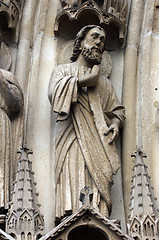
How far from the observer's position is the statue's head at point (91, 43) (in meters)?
8.40

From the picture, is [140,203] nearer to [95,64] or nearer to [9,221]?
[9,221]

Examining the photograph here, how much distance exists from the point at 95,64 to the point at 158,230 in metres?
2.12

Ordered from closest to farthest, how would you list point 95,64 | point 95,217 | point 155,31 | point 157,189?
point 95,217
point 157,189
point 95,64
point 155,31

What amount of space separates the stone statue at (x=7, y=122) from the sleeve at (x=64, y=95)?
36 cm

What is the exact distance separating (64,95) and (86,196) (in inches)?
55.5

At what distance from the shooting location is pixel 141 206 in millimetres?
7359

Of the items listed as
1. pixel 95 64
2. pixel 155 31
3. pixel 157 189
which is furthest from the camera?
Answer: pixel 155 31

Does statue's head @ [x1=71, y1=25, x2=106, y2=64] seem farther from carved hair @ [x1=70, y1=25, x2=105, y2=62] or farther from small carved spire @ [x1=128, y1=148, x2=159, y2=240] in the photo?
small carved spire @ [x1=128, y1=148, x2=159, y2=240]

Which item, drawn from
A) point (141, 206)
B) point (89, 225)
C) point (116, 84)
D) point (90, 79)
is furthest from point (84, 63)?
point (89, 225)

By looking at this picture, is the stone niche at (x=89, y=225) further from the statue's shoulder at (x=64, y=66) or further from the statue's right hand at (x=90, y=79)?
the statue's shoulder at (x=64, y=66)

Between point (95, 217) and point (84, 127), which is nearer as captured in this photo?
point (95, 217)

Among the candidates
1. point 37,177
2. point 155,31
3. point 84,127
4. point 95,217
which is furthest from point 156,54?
point 95,217

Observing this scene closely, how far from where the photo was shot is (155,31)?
29.8 feet

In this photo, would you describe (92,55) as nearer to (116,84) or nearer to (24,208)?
(116,84)
